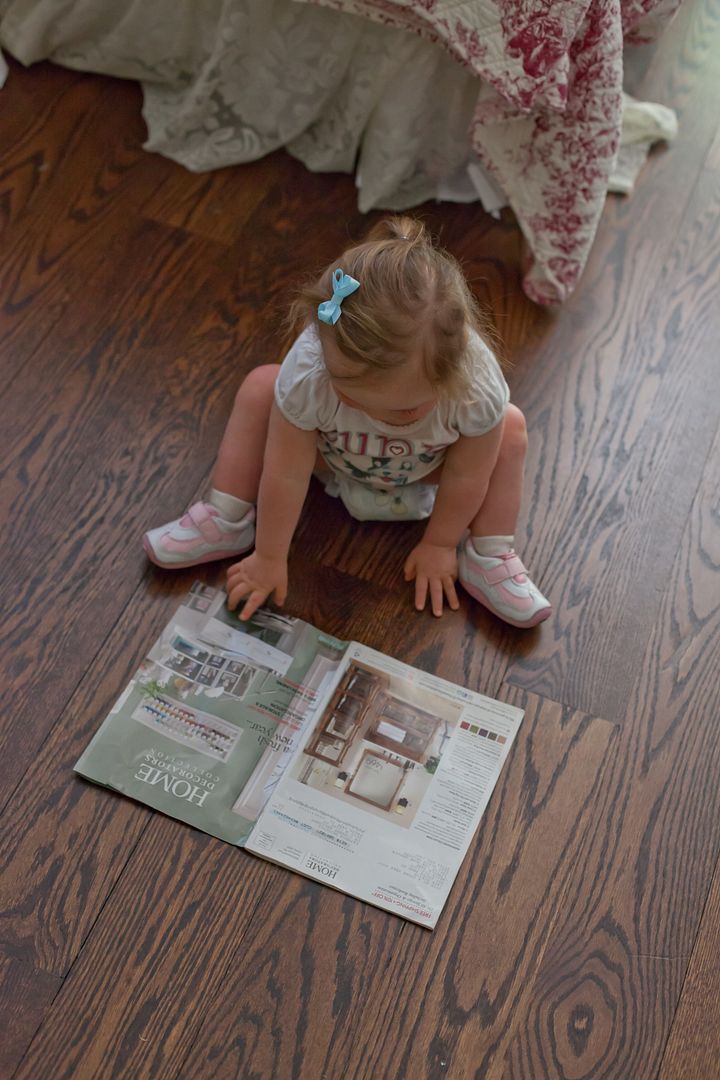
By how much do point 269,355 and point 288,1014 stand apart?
→ 78 centimetres

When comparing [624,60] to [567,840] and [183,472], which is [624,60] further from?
[567,840]

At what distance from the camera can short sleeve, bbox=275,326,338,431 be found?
1.05 m

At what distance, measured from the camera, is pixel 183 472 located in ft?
4.22

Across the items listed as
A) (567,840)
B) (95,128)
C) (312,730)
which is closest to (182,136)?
(95,128)

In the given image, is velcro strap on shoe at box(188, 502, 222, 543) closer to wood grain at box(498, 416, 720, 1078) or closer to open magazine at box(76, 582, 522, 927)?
open magazine at box(76, 582, 522, 927)

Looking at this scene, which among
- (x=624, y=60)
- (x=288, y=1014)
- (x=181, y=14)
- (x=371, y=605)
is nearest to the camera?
(x=288, y=1014)

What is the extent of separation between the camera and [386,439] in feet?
3.61

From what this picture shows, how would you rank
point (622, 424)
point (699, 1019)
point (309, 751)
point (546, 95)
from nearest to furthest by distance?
1. point (699, 1019)
2. point (309, 751)
3. point (546, 95)
4. point (622, 424)

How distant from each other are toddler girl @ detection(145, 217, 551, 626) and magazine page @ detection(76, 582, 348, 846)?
0.05 metres

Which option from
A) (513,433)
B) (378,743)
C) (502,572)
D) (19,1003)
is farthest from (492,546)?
(19,1003)

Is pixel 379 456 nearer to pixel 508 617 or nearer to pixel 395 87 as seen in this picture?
pixel 508 617

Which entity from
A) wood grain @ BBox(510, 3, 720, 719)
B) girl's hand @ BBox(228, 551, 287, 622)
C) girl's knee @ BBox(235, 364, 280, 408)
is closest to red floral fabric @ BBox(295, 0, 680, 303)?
wood grain @ BBox(510, 3, 720, 719)

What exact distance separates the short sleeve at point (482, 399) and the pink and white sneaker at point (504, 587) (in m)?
0.18

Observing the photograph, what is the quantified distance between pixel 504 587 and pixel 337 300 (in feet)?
1.42
